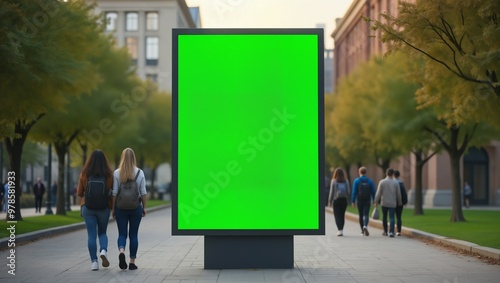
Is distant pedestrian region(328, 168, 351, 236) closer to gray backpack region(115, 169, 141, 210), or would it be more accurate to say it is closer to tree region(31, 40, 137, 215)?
gray backpack region(115, 169, 141, 210)

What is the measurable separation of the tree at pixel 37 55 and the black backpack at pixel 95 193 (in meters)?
6.58

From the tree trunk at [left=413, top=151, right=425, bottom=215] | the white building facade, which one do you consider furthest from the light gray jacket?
the white building facade

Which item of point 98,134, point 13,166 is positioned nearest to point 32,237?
point 13,166

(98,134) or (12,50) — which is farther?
(98,134)

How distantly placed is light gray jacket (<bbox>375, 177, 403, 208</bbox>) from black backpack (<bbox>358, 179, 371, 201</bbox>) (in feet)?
2.19

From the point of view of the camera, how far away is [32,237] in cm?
2061

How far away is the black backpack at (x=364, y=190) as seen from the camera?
22250 millimetres

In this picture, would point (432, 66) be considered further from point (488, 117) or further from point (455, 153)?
point (455, 153)

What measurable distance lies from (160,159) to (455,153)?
→ 40.2 metres

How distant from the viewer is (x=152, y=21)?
10250cm

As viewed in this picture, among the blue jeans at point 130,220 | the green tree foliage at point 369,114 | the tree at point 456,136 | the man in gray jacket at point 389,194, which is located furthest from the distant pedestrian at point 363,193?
the blue jeans at point 130,220

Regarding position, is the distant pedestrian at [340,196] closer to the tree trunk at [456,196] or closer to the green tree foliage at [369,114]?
the tree trunk at [456,196]

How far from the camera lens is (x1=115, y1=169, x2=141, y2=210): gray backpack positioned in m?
12.5

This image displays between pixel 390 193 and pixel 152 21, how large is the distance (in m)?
84.3
